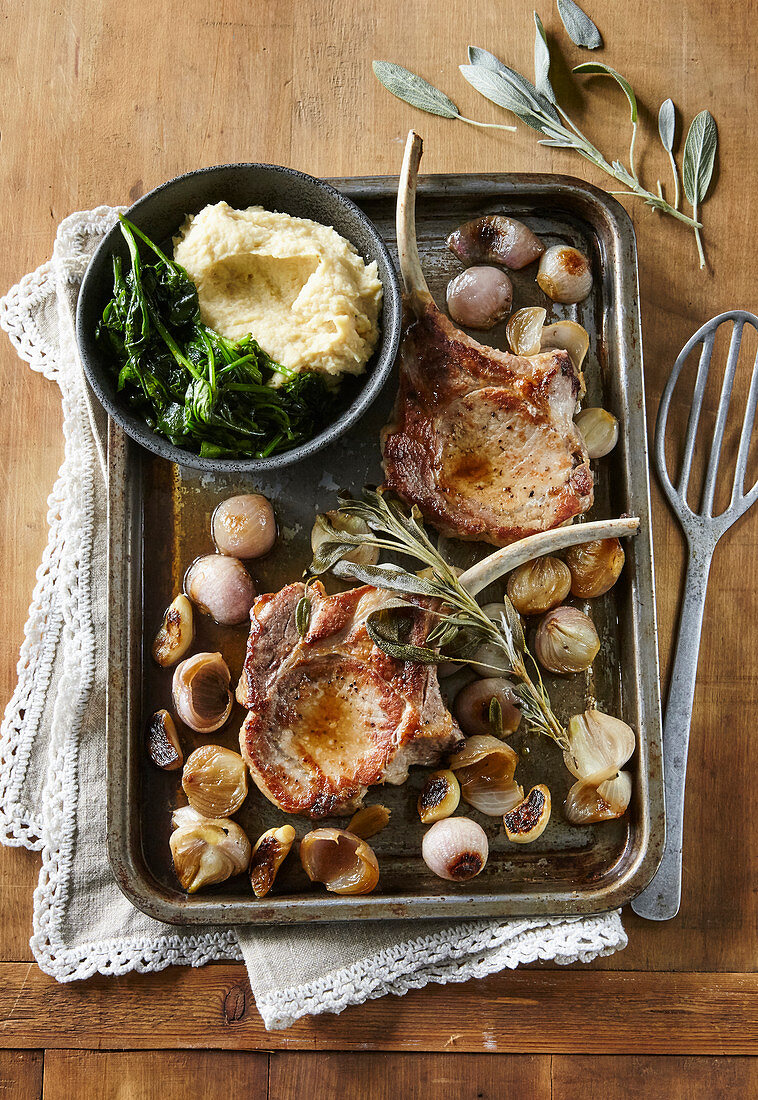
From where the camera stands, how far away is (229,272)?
2301mm

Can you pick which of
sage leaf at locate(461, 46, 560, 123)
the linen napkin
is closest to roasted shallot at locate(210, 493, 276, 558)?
the linen napkin

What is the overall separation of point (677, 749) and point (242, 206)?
2019 mm

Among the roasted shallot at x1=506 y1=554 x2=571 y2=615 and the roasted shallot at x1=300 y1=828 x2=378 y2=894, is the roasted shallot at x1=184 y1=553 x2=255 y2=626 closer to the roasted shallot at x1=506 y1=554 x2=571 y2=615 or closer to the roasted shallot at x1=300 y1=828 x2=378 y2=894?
the roasted shallot at x1=300 y1=828 x2=378 y2=894

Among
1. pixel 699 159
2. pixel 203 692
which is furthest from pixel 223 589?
pixel 699 159

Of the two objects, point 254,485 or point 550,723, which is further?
point 254,485

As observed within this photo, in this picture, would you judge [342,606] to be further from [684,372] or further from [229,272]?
[684,372]

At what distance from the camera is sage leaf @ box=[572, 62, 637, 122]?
271 cm

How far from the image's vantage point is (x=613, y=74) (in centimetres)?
271

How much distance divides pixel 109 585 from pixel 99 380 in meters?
0.56

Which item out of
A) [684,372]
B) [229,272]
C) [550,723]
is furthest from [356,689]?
[684,372]

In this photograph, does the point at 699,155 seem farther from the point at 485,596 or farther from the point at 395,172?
the point at 485,596

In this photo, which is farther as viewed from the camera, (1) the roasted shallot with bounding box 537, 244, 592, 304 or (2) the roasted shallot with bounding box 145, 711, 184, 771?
(1) the roasted shallot with bounding box 537, 244, 592, 304

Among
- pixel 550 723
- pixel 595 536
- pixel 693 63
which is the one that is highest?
pixel 693 63

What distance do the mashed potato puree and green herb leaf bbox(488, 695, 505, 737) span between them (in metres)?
0.98
